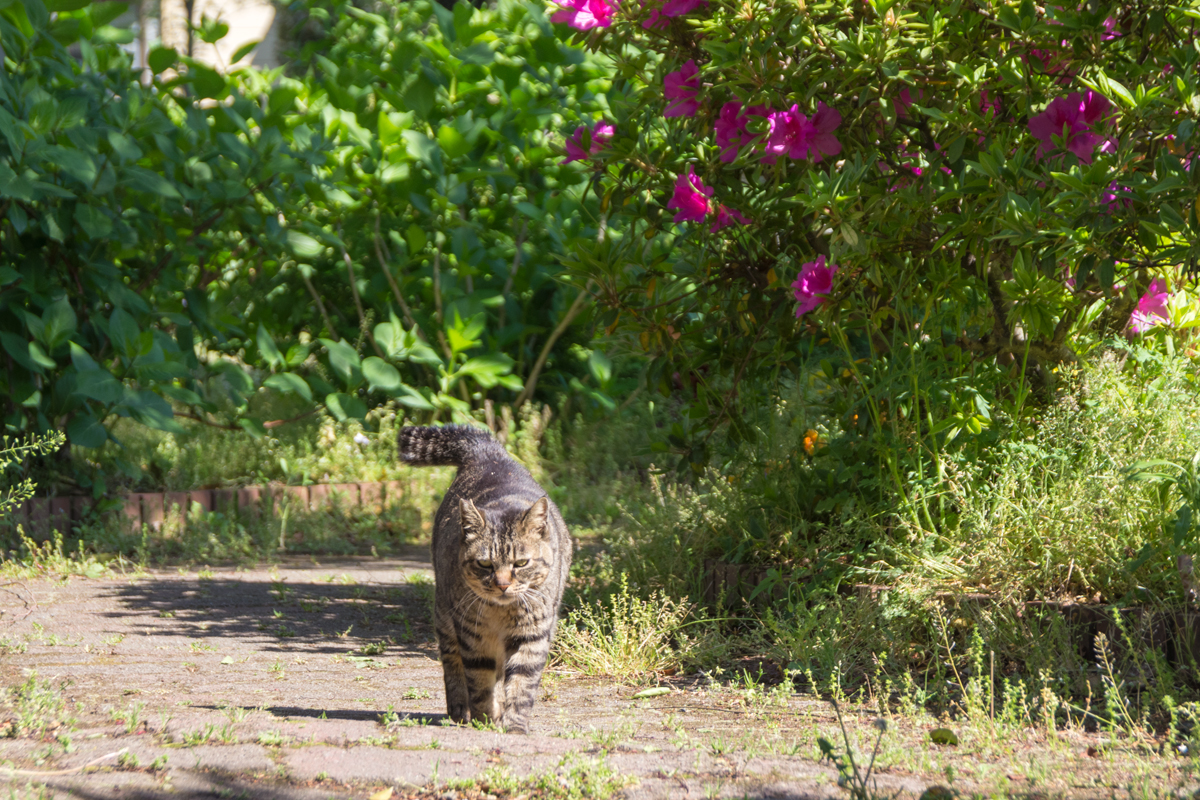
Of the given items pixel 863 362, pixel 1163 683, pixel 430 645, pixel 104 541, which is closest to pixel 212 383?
pixel 104 541

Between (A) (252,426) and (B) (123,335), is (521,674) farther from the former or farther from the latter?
(A) (252,426)

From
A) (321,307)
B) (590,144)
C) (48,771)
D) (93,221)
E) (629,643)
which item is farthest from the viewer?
(321,307)

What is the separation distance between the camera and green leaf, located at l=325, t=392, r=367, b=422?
6.17 m

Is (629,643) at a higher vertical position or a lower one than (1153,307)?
lower

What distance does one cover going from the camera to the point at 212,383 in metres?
7.82

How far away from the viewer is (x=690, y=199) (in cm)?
383

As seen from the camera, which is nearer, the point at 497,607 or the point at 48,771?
the point at 48,771

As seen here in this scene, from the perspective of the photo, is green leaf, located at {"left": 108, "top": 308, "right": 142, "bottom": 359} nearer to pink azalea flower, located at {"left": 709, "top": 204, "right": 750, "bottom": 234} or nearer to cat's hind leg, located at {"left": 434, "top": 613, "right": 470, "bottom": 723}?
cat's hind leg, located at {"left": 434, "top": 613, "right": 470, "bottom": 723}

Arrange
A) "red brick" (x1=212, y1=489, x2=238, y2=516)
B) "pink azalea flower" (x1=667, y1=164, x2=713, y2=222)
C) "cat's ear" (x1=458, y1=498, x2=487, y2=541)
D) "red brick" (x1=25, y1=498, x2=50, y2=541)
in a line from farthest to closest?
"red brick" (x1=212, y1=489, x2=238, y2=516) → "red brick" (x1=25, y1=498, x2=50, y2=541) → "pink azalea flower" (x1=667, y1=164, x2=713, y2=222) → "cat's ear" (x1=458, y1=498, x2=487, y2=541)

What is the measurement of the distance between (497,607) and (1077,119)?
2.28 metres

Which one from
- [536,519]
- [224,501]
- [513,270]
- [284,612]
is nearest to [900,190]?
[536,519]

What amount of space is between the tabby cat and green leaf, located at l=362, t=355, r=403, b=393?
2.73m

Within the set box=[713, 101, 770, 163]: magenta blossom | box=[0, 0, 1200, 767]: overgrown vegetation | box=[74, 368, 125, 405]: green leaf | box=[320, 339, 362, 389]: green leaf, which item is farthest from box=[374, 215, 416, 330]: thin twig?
box=[713, 101, 770, 163]: magenta blossom

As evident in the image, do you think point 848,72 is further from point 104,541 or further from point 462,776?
point 104,541
